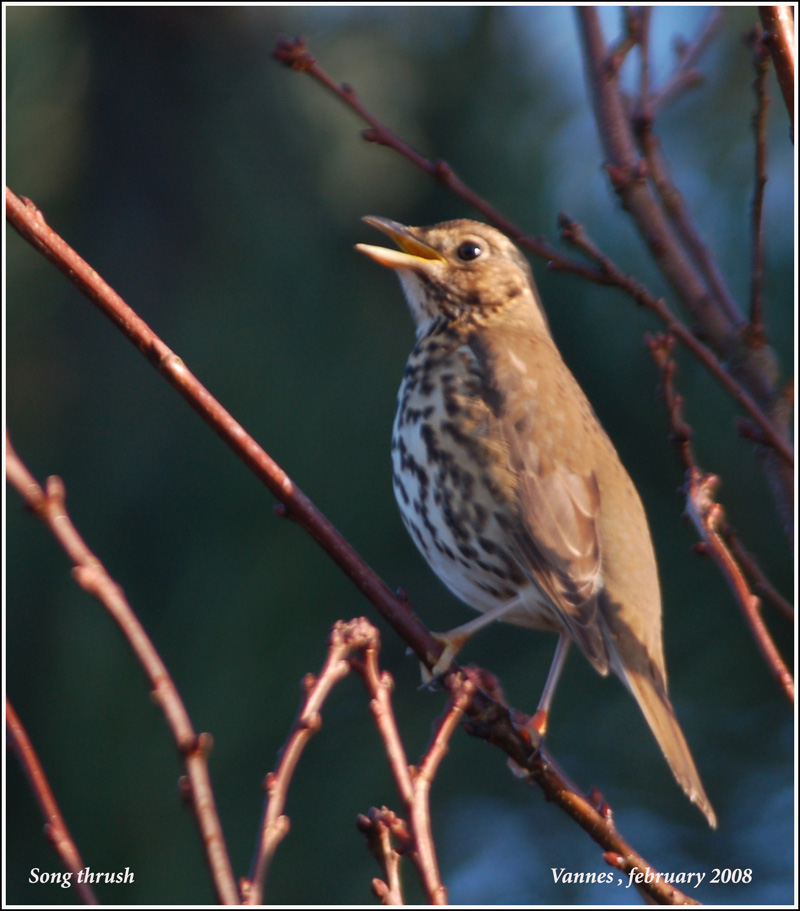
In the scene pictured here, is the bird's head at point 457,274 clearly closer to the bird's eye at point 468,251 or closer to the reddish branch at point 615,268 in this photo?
the bird's eye at point 468,251

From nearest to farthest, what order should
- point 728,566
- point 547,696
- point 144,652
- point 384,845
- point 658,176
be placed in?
point 144,652 → point 384,845 → point 728,566 → point 658,176 → point 547,696

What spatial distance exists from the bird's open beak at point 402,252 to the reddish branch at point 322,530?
0.91 m

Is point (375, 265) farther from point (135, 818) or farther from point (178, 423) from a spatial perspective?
point (135, 818)

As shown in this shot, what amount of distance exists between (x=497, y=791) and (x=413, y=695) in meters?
0.53

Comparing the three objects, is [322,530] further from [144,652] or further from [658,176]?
[658,176]

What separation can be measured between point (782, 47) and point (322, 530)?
0.95m

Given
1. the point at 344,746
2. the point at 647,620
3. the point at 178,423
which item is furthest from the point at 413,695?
the point at 647,620

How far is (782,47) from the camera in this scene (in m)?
1.54

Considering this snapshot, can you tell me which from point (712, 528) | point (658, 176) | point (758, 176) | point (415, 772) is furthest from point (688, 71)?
point (415, 772)

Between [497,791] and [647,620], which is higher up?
[647,620]

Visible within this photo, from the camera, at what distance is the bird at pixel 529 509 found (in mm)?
2055

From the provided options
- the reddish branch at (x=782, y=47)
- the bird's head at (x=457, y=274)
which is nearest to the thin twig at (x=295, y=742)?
the reddish branch at (x=782, y=47)

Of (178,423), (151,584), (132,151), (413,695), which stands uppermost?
(132,151)

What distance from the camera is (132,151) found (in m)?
4.74
